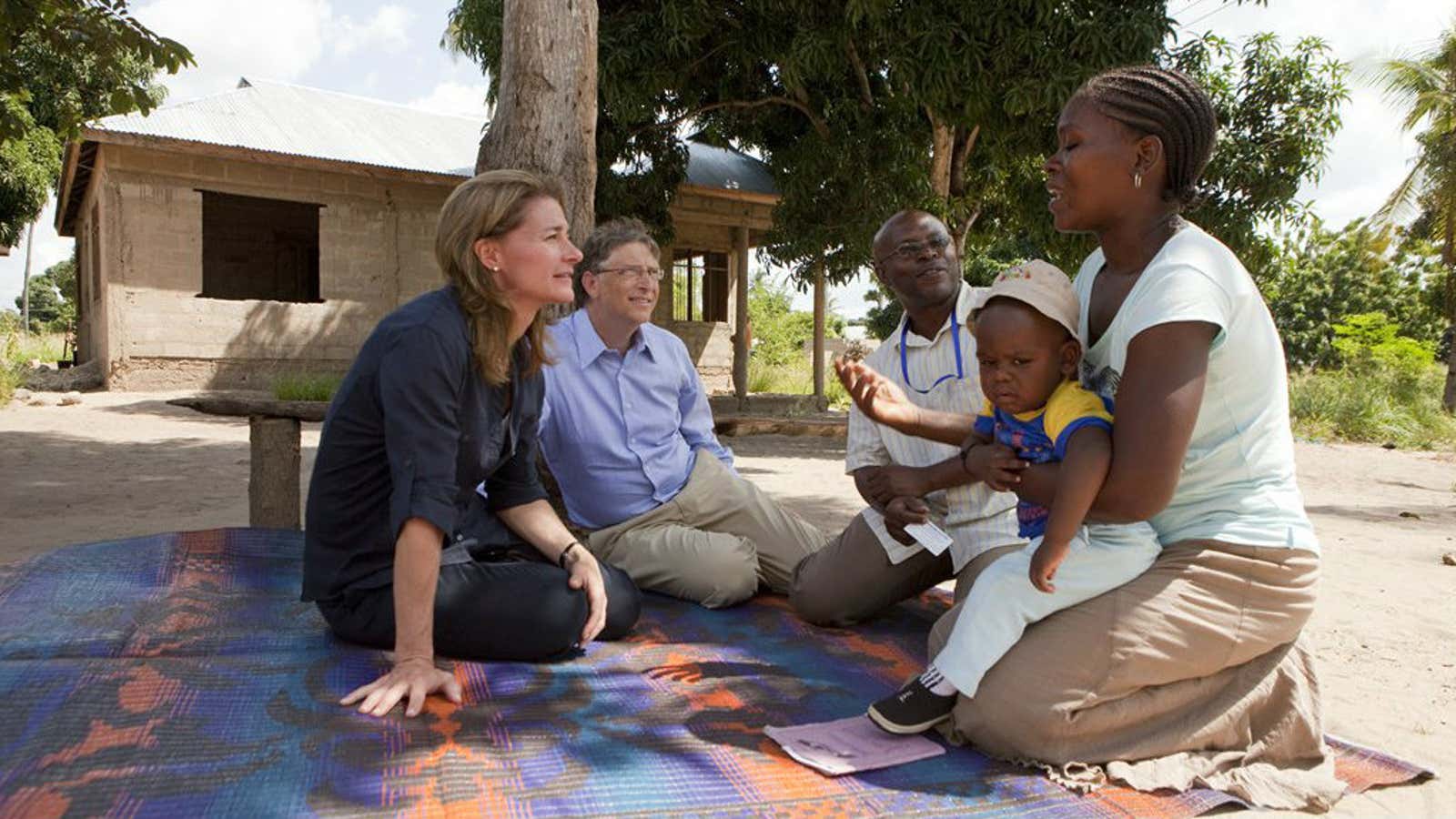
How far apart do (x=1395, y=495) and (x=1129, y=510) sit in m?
8.02

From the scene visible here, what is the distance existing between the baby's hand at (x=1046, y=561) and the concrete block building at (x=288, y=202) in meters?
12.8

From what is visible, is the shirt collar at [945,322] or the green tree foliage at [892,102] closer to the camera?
the shirt collar at [945,322]

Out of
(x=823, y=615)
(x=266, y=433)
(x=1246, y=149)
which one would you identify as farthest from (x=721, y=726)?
(x=1246, y=149)

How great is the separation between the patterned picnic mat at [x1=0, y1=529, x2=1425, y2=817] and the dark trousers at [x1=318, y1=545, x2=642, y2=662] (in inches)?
2.5

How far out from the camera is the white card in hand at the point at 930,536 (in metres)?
2.88

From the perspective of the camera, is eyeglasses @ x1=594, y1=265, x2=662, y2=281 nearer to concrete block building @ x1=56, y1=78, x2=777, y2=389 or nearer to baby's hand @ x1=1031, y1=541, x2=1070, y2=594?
baby's hand @ x1=1031, y1=541, x2=1070, y2=594

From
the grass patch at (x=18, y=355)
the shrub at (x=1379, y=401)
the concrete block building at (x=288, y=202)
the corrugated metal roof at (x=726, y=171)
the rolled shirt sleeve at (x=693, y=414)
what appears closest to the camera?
the rolled shirt sleeve at (x=693, y=414)

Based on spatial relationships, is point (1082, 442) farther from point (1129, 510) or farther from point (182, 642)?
point (182, 642)

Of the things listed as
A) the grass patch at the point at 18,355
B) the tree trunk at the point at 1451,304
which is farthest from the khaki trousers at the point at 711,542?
the tree trunk at the point at 1451,304

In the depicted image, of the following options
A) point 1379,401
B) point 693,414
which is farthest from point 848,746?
point 1379,401

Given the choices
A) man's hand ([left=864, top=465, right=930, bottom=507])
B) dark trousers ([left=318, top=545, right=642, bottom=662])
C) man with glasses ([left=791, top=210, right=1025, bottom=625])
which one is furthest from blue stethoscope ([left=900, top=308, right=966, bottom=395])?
dark trousers ([left=318, top=545, right=642, bottom=662])

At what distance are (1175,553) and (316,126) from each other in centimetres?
1496

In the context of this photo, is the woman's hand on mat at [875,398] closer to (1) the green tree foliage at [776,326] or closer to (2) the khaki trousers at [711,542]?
(2) the khaki trousers at [711,542]

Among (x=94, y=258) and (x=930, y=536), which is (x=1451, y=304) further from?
(x=94, y=258)
